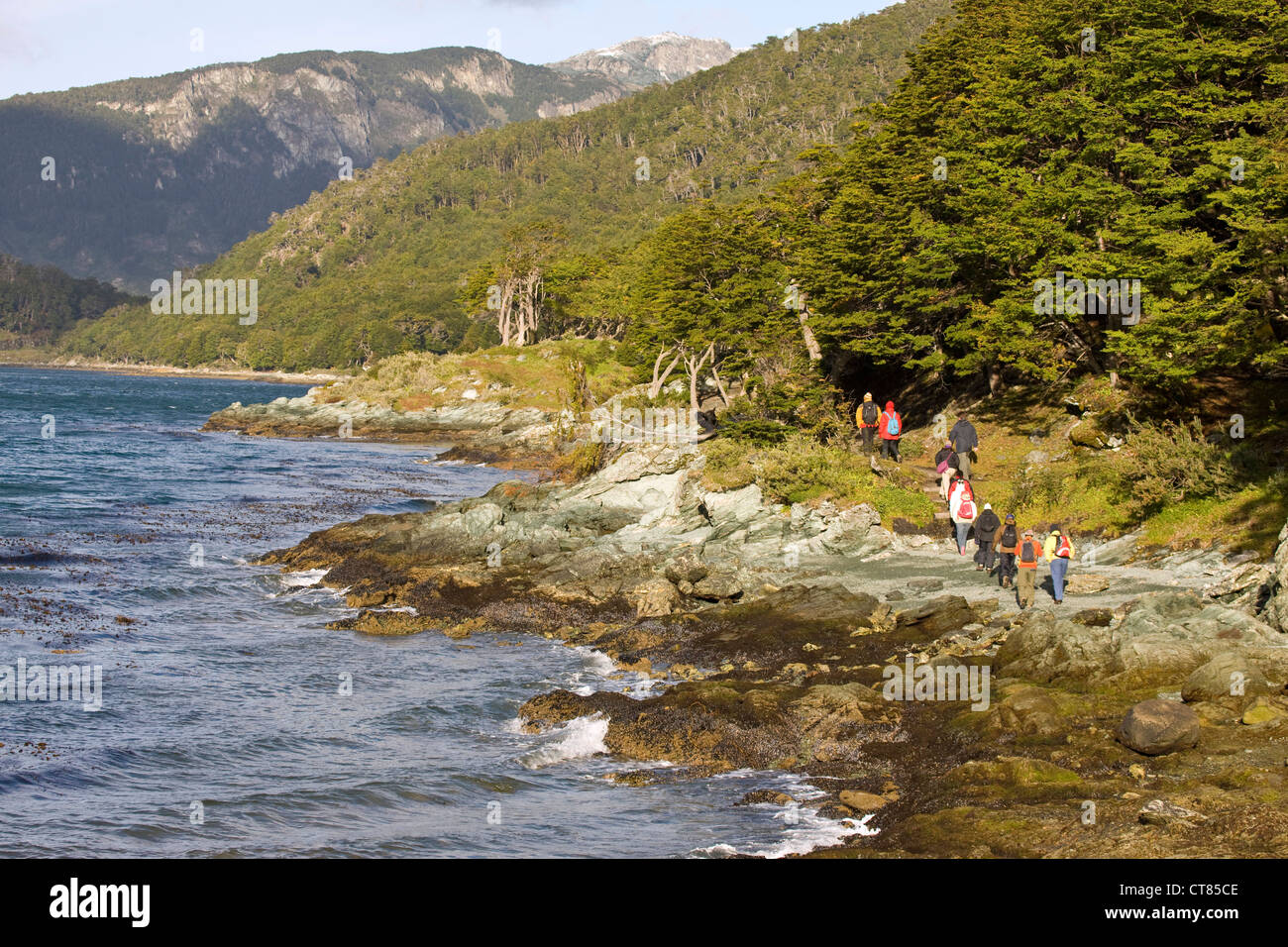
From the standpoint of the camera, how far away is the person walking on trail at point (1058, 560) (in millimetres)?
22859

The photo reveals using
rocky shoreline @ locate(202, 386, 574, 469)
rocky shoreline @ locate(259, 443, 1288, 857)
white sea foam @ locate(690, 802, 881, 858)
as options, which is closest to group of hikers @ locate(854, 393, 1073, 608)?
rocky shoreline @ locate(259, 443, 1288, 857)

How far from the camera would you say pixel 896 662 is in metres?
21.3

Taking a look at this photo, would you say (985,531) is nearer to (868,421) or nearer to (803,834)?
(868,421)

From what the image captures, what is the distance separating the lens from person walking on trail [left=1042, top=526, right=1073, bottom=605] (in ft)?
75.0

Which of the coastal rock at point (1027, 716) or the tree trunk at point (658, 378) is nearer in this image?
the coastal rock at point (1027, 716)

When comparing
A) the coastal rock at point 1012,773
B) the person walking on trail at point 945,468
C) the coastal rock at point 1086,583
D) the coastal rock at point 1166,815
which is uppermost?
the person walking on trail at point 945,468

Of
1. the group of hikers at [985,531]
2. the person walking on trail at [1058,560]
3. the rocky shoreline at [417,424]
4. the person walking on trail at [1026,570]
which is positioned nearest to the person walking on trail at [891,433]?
the group of hikers at [985,531]

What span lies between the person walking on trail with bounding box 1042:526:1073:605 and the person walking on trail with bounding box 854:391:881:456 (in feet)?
38.1

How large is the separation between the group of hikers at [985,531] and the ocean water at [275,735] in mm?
8445

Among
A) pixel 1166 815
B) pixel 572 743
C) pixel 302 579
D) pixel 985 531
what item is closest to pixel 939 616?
pixel 985 531

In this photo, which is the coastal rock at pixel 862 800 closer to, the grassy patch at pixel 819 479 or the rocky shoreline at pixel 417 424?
the grassy patch at pixel 819 479

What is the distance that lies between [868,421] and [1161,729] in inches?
790

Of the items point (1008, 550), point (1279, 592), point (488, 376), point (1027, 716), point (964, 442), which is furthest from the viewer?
point (488, 376)
